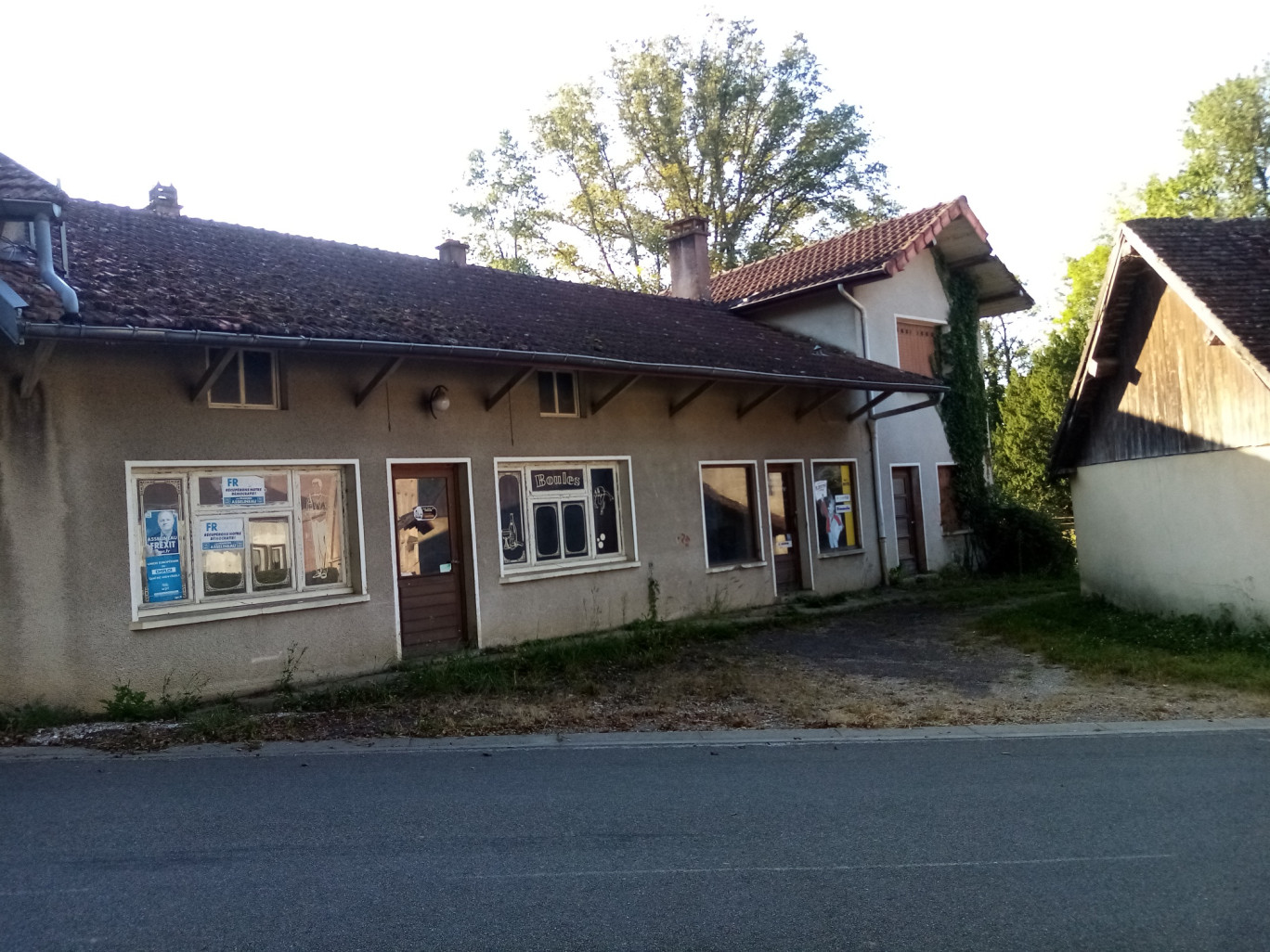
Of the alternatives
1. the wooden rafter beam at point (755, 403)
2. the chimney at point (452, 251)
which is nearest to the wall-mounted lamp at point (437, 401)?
the wooden rafter beam at point (755, 403)

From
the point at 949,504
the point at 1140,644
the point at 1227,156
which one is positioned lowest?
the point at 1140,644

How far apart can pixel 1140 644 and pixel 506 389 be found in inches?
301

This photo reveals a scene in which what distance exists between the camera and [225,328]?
28.9ft

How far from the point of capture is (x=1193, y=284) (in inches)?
454

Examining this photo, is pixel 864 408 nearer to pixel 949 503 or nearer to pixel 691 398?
pixel 949 503

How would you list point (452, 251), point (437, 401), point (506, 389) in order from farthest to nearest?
point (452, 251)
point (506, 389)
point (437, 401)

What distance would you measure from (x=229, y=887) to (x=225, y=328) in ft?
17.8

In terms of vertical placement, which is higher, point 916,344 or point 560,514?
point 916,344

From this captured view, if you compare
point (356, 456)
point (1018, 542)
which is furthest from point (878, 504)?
point (356, 456)

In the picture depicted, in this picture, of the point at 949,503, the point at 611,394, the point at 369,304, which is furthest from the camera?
the point at 949,503

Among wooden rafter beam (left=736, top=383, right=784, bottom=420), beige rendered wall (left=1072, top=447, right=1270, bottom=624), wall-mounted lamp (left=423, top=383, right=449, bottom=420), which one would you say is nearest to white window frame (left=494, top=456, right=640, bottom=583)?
wall-mounted lamp (left=423, top=383, right=449, bottom=420)

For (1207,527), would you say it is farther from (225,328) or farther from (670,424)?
(225,328)

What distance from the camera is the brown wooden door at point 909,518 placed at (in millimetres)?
18641

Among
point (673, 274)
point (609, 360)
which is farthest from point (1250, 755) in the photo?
point (673, 274)
